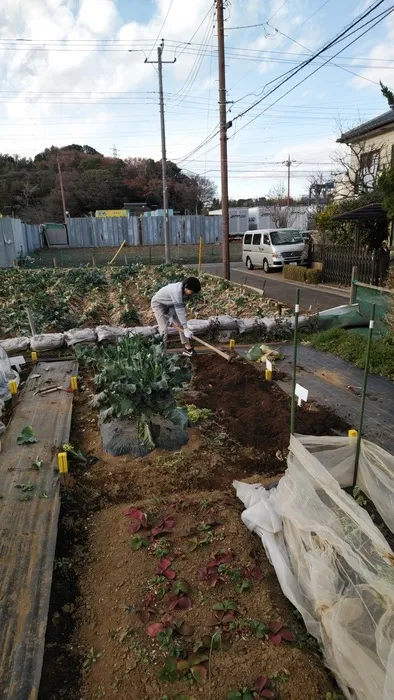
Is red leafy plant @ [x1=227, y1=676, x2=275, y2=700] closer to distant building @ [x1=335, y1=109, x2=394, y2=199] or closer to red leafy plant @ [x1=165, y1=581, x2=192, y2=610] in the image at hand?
red leafy plant @ [x1=165, y1=581, x2=192, y2=610]

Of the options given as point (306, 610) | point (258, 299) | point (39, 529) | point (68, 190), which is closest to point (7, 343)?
point (39, 529)

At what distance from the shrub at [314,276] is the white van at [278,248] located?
9.04 ft

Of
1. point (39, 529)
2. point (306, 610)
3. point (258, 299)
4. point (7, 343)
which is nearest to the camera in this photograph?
point (306, 610)

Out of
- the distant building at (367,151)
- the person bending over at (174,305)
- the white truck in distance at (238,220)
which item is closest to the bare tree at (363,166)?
the distant building at (367,151)

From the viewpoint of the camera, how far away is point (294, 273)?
17.8 meters

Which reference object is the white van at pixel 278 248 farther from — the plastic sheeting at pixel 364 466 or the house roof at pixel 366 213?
the plastic sheeting at pixel 364 466

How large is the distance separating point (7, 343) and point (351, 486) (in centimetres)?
639

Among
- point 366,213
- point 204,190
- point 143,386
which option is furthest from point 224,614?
point 204,190

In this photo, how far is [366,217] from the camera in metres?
13.5

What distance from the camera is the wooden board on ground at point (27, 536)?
2.32 meters

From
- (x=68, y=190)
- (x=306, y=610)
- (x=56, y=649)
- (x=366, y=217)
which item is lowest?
(x=56, y=649)

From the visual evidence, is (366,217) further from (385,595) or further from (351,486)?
(385,595)

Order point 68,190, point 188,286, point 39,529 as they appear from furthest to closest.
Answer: point 68,190 < point 188,286 < point 39,529

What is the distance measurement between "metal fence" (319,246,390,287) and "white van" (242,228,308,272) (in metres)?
1.93
